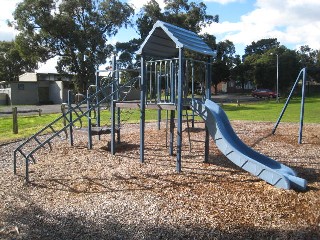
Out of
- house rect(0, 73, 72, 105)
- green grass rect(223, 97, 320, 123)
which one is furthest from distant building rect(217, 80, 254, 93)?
green grass rect(223, 97, 320, 123)

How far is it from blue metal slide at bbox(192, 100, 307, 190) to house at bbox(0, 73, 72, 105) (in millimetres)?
40848

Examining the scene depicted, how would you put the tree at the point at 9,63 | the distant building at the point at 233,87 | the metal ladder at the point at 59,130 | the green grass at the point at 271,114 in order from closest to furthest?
the metal ladder at the point at 59,130
the green grass at the point at 271,114
the tree at the point at 9,63
the distant building at the point at 233,87

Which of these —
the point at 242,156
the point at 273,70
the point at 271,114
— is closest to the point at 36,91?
the point at 271,114

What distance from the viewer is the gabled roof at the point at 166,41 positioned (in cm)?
768

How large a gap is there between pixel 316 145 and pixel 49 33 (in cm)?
3342

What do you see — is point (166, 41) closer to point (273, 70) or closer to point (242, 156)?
point (242, 156)

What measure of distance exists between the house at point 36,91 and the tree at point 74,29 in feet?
21.4

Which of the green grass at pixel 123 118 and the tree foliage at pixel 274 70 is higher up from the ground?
the tree foliage at pixel 274 70

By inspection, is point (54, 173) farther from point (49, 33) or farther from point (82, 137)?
point (49, 33)

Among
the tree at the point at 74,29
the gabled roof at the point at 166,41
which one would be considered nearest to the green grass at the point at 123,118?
the gabled roof at the point at 166,41

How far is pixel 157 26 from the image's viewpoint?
805cm

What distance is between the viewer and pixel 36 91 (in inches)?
1884

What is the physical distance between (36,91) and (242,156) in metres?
45.7

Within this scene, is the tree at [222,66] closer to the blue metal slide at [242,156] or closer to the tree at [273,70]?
the tree at [273,70]
